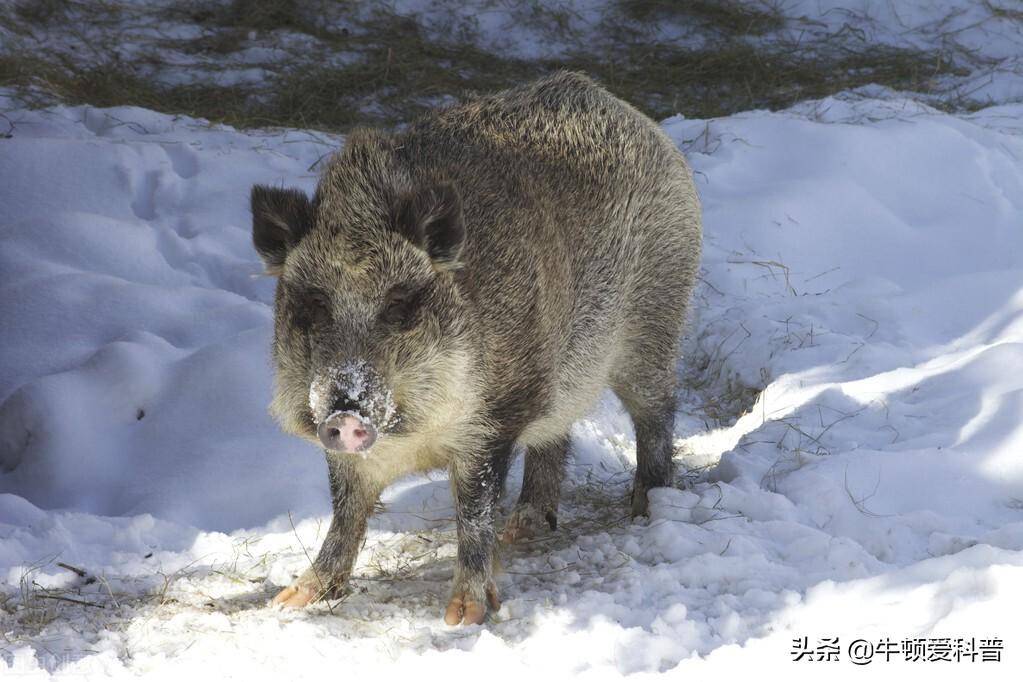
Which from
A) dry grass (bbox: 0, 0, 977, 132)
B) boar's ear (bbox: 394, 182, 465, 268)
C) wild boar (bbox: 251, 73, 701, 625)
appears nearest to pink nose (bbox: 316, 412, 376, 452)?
wild boar (bbox: 251, 73, 701, 625)

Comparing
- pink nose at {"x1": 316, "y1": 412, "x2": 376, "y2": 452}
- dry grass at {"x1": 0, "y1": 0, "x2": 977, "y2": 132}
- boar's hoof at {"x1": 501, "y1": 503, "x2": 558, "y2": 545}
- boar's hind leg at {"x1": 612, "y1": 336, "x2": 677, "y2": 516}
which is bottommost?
dry grass at {"x1": 0, "y1": 0, "x2": 977, "y2": 132}

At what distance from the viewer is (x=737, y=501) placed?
401cm

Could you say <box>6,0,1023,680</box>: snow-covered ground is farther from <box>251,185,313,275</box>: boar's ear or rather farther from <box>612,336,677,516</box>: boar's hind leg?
<box>251,185,313,275</box>: boar's ear

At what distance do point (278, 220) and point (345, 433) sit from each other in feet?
2.30

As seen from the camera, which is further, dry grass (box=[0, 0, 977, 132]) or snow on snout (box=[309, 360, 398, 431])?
dry grass (box=[0, 0, 977, 132])

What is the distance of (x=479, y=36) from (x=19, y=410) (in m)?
5.65

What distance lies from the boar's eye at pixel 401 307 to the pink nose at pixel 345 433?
31cm

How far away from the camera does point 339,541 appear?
3.66 m

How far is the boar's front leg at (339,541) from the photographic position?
11.8 ft

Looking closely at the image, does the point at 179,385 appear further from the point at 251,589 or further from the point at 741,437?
the point at 741,437

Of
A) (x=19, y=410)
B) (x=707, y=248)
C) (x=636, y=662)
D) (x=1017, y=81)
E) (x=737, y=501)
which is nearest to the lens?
(x=636, y=662)

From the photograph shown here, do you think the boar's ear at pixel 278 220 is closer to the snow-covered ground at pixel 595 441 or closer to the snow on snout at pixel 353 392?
the snow on snout at pixel 353 392

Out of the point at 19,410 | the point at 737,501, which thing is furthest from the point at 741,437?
the point at 19,410

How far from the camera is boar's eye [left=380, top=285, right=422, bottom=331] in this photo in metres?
3.06
